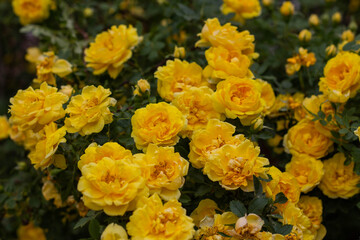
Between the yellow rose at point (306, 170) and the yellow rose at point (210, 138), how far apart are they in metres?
0.31

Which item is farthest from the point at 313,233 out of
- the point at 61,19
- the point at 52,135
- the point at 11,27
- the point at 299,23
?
the point at 11,27

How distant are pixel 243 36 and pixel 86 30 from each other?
104cm

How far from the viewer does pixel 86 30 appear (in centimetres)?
213

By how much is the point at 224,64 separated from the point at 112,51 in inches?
15.9

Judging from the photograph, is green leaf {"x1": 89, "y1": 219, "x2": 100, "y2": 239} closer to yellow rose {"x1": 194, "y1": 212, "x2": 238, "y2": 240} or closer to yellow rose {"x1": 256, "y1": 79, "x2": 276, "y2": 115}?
yellow rose {"x1": 194, "y1": 212, "x2": 238, "y2": 240}

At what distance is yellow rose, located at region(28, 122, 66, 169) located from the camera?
110cm

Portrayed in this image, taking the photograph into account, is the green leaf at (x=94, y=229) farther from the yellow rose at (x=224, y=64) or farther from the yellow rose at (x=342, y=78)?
the yellow rose at (x=342, y=78)

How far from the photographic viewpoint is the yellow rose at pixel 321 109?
1.32 m

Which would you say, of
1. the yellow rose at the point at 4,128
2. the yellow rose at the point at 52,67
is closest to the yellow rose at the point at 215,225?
the yellow rose at the point at 52,67

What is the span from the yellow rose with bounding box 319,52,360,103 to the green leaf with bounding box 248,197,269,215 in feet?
1.43

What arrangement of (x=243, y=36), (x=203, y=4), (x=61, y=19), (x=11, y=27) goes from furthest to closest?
1. (x=11, y=27)
2. (x=61, y=19)
3. (x=203, y=4)
4. (x=243, y=36)

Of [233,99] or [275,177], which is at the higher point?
[233,99]

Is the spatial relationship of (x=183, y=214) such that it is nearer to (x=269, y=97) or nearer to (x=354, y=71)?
(x=269, y=97)

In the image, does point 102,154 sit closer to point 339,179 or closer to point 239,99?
point 239,99
